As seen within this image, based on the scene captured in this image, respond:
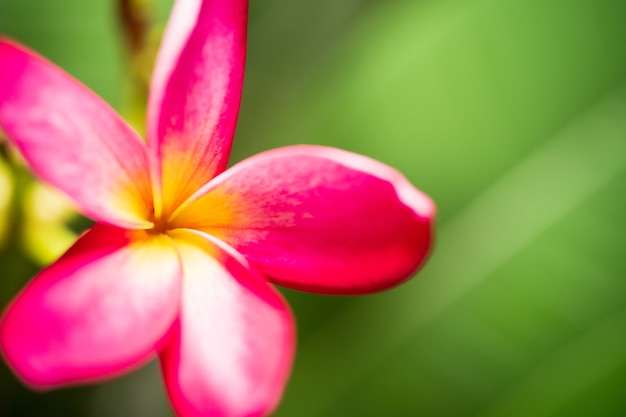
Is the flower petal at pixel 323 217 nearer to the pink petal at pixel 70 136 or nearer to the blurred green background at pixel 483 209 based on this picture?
the pink petal at pixel 70 136

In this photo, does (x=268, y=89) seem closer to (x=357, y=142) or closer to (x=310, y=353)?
(x=357, y=142)

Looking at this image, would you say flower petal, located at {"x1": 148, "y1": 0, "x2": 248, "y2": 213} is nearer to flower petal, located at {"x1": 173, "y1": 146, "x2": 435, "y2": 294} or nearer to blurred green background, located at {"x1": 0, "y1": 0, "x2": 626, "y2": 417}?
flower petal, located at {"x1": 173, "y1": 146, "x2": 435, "y2": 294}

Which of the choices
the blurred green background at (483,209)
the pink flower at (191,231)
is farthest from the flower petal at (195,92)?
the blurred green background at (483,209)

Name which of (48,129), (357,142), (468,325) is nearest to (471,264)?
(468,325)

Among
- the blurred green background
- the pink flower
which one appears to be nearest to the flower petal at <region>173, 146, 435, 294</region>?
the pink flower

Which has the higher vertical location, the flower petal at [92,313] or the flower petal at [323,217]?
the flower petal at [323,217]

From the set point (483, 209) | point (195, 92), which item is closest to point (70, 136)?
point (195, 92)
